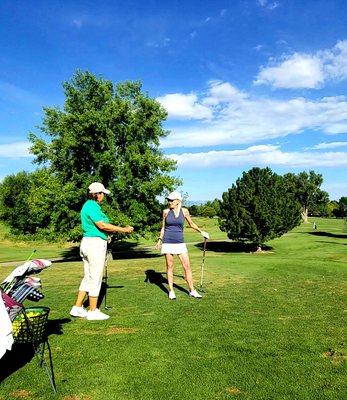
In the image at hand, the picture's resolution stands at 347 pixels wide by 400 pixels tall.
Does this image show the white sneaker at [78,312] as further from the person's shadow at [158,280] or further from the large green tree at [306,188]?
the large green tree at [306,188]

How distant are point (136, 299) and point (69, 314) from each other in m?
2.10

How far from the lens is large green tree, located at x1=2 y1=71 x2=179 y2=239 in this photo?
1249 inches

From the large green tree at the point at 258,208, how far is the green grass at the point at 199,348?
29512 millimetres

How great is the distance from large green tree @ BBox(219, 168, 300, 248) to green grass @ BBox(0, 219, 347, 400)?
29.5m

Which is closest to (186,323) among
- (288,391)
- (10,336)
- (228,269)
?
(288,391)

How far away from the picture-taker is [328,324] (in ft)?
27.3

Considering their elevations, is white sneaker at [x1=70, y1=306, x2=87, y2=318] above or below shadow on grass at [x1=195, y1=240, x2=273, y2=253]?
above

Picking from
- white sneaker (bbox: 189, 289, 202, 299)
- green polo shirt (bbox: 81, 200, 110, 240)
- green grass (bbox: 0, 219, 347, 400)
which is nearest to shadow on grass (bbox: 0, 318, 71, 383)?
green grass (bbox: 0, 219, 347, 400)

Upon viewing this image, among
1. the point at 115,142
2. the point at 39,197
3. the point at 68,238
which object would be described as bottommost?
the point at 68,238

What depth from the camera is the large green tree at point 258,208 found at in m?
41.4

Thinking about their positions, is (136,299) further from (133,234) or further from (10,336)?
(133,234)

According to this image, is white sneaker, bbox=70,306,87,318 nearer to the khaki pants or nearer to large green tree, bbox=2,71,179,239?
the khaki pants

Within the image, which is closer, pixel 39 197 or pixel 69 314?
pixel 69 314

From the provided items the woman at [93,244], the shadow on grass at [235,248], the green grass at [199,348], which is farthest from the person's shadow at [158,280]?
the shadow on grass at [235,248]
